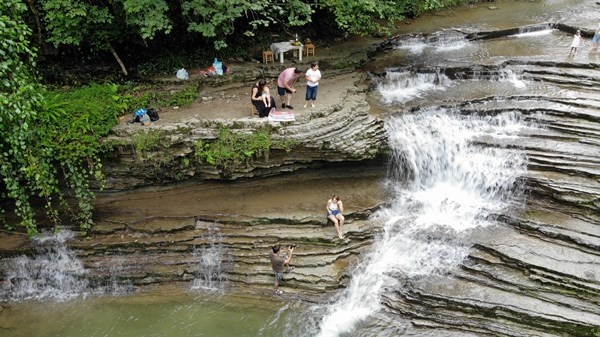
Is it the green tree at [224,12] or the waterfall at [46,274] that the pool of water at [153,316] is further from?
the green tree at [224,12]

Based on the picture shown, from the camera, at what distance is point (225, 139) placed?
10234 mm

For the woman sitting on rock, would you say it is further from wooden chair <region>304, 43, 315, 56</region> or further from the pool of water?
the pool of water

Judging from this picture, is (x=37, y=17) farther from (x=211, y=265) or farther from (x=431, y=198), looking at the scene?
(x=431, y=198)

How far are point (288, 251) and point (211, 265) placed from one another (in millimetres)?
1759

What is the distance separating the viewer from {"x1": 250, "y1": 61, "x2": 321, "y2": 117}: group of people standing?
10289mm

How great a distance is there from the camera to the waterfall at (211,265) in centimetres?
995

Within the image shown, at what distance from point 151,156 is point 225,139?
1.64m

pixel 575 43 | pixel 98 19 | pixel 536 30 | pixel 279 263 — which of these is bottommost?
pixel 279 263

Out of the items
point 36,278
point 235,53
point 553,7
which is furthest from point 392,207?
point 553,7

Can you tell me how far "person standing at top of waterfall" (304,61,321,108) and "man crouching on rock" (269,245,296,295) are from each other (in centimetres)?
358

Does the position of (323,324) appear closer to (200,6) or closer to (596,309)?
(596,309)

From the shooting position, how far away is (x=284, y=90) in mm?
10938

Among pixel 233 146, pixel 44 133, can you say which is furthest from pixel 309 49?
pixel 44 133

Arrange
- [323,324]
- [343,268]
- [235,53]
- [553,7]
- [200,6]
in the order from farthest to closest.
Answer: [553,7] → [235,53] → [200,6] → [343,268] → [323,324]
